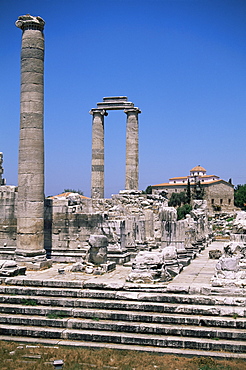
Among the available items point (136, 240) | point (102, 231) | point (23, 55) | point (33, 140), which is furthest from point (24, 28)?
point (136, 240)

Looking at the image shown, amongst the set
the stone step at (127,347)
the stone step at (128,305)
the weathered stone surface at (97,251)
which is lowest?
the stone step at (127,347)

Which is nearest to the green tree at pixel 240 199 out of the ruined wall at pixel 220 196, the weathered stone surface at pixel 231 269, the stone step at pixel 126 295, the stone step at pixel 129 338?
the ruined wall at pixel 220 196

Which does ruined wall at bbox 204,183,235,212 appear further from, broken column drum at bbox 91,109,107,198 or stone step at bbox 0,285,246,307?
stone step at bbox 0,285,246,307

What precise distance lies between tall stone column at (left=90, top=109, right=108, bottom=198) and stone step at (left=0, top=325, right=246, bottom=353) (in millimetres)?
17709

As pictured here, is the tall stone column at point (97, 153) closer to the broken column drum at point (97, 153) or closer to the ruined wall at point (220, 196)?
the broken column drum at point (97, 153)

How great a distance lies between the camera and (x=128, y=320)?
32.9 ft

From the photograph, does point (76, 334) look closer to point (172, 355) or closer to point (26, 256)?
point (172, 355)

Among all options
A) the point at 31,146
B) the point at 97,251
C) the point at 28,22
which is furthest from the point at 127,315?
the point at 28,22

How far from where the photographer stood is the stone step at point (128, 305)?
385 inches

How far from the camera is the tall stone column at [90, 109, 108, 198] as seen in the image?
2739 centimetres

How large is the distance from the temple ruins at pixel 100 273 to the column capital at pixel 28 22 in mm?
34

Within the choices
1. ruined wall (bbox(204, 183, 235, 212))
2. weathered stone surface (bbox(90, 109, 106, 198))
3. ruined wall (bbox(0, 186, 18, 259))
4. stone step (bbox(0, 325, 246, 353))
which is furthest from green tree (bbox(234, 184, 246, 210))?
stone step (bbox(0, 325, 246, 353))

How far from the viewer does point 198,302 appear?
1020 centimetres

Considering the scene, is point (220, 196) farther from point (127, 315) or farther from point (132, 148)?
point (127, 315)
